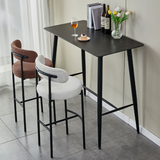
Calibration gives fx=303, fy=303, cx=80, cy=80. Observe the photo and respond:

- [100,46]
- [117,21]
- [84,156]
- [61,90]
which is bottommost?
[84,156]

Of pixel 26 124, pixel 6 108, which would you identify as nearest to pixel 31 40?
pixel 6 108

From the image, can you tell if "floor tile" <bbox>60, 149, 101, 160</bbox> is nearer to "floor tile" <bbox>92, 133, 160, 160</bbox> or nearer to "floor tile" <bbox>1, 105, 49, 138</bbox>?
"floor tile" <bbox>92, 133, 160, 160</bbox>

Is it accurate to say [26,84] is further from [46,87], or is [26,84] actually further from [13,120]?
[46,87]

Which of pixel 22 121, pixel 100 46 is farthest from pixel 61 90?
pixel 22 121

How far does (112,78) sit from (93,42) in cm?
63

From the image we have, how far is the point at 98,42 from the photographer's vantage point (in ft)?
9.54

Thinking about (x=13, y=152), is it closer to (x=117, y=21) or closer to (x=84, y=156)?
(x=84, y=156)

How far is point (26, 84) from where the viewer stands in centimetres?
432

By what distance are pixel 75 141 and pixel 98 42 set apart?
101 centimetres

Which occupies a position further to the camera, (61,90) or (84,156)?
(84,156)

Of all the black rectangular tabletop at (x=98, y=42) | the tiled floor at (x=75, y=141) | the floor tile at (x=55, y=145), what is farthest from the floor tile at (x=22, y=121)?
the black rectangular tabletop at (x=98, y=42)

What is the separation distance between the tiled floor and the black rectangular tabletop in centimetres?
93

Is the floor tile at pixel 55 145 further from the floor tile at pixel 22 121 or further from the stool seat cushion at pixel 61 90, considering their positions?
the stool seat cushion at pixel 61 90

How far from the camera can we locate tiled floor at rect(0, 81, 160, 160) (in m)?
2.82
